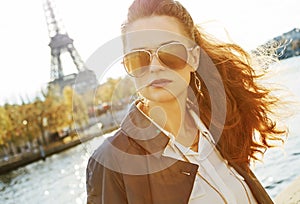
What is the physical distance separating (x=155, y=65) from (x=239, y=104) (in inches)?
24.3

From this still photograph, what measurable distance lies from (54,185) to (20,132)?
15084 mm

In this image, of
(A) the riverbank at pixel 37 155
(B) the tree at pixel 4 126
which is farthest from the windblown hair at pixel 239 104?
(B) the tree at pixel 4 126

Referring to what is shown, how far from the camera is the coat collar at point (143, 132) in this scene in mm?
1335

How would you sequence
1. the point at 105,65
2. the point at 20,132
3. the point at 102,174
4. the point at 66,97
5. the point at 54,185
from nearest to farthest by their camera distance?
1. the point at 102,174
2. the point at 105,65
3. the point at 54,185
4. the point at 20,132
5. the point at 66,97

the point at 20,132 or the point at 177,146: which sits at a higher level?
the point at 177,146

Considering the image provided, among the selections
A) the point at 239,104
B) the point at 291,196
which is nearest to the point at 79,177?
the point at 291,196

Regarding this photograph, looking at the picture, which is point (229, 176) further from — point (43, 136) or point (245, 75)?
point (43, 136)

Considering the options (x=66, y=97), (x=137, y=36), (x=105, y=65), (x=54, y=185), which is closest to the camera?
(x=137, y=36)

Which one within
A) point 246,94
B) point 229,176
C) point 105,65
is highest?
point 105,65

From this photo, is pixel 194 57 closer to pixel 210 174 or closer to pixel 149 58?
pixel 149 58

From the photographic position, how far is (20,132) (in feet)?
108

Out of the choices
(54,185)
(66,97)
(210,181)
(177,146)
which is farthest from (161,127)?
(66,97)

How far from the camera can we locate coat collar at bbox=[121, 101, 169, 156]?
1.33 m

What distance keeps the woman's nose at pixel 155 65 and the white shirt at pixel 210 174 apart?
18 centimetres
